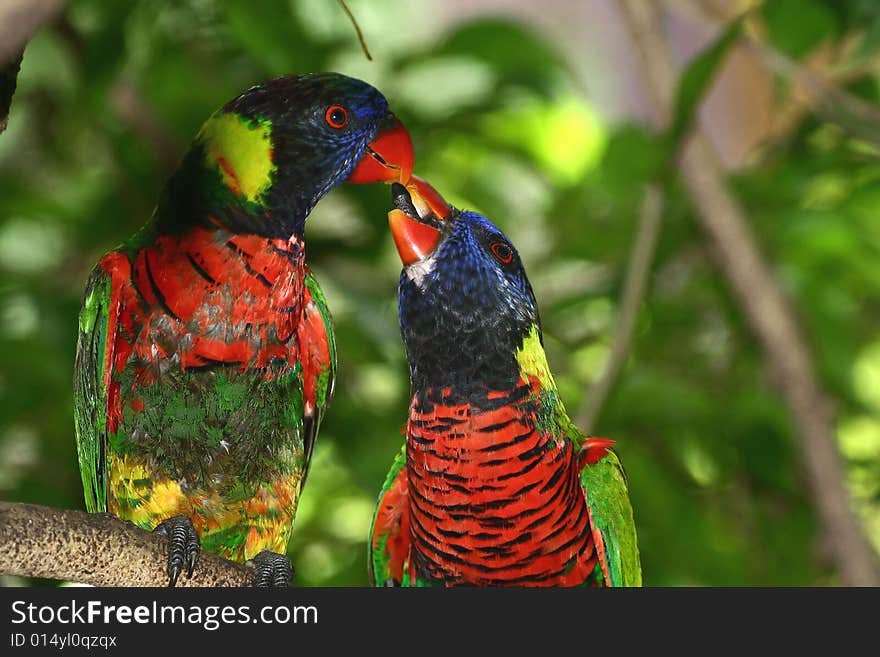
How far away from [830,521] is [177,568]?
106 centimetres

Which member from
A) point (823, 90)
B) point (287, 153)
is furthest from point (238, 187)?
point (823, 90)

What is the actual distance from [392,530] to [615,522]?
0.72 ft

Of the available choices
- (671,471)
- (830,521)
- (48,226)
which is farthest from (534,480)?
(48,226)

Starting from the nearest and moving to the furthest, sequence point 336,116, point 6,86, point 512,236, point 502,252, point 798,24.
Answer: point 6,86 → point 336,116 → point 502,252 → point 798,24 → point 512,236

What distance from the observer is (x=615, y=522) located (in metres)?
0.87

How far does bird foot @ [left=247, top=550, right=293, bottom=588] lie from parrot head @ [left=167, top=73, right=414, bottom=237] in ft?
0.81

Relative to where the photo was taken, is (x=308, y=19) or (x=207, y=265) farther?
(x=308, y=19)

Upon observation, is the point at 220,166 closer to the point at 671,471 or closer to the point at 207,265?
the point at 207,265

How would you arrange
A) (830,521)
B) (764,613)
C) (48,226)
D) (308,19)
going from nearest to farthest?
(764,613) → (830,521) → (308,19) → (48,226)

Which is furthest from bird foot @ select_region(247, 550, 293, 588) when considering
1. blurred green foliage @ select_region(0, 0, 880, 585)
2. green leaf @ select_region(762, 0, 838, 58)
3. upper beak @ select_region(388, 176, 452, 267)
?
green leaf @ select_region(762, 0, 838, 58)

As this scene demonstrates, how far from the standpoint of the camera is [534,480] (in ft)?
2.55

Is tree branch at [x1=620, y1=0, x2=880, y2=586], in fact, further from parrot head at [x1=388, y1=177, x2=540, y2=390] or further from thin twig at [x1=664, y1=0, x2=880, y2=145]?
parrot head at [x1=388, y1=177, x2=540, y2=390]

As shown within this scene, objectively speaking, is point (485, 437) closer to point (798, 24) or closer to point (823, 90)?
point (823, 90)

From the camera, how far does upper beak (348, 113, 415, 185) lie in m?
0.61
